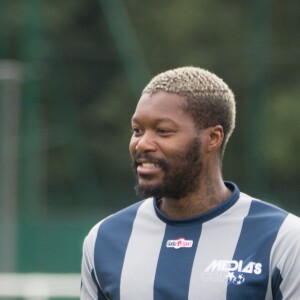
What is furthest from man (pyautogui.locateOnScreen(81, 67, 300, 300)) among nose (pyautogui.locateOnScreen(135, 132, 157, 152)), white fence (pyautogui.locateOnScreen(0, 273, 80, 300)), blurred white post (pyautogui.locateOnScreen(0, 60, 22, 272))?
blurred white post (pyautogui.locateOnScreen(0, 60, 22, 272))

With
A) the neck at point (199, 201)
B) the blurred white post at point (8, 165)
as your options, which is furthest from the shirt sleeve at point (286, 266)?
the blurred white post at point (8, 165)

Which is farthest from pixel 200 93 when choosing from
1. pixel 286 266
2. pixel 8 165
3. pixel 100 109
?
pixel 100 109

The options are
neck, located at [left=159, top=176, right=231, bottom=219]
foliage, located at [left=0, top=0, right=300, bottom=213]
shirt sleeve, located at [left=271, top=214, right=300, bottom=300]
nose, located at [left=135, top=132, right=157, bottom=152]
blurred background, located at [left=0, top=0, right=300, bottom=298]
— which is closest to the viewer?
shirt sleeve, located at [left=271, top=214, right=300, bottom=300]

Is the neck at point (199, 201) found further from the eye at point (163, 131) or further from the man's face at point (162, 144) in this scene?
the eye at point (163, 131)

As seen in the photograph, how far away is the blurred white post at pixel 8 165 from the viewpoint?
1124 centimetres

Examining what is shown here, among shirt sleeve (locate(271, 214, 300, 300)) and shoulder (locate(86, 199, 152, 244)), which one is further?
shoulder (locate(86, 199, 152, 244))

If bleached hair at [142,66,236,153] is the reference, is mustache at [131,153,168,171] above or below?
below

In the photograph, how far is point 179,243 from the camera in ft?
12.9

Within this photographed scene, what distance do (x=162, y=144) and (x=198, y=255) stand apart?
0.37m

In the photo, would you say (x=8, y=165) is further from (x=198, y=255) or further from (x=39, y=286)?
(x=198, y=255)

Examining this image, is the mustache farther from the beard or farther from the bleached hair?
the bleached hair

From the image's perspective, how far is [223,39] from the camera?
A: 45.6 feet

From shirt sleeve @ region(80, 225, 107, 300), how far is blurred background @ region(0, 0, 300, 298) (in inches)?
279

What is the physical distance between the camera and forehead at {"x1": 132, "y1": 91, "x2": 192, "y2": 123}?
388cm
